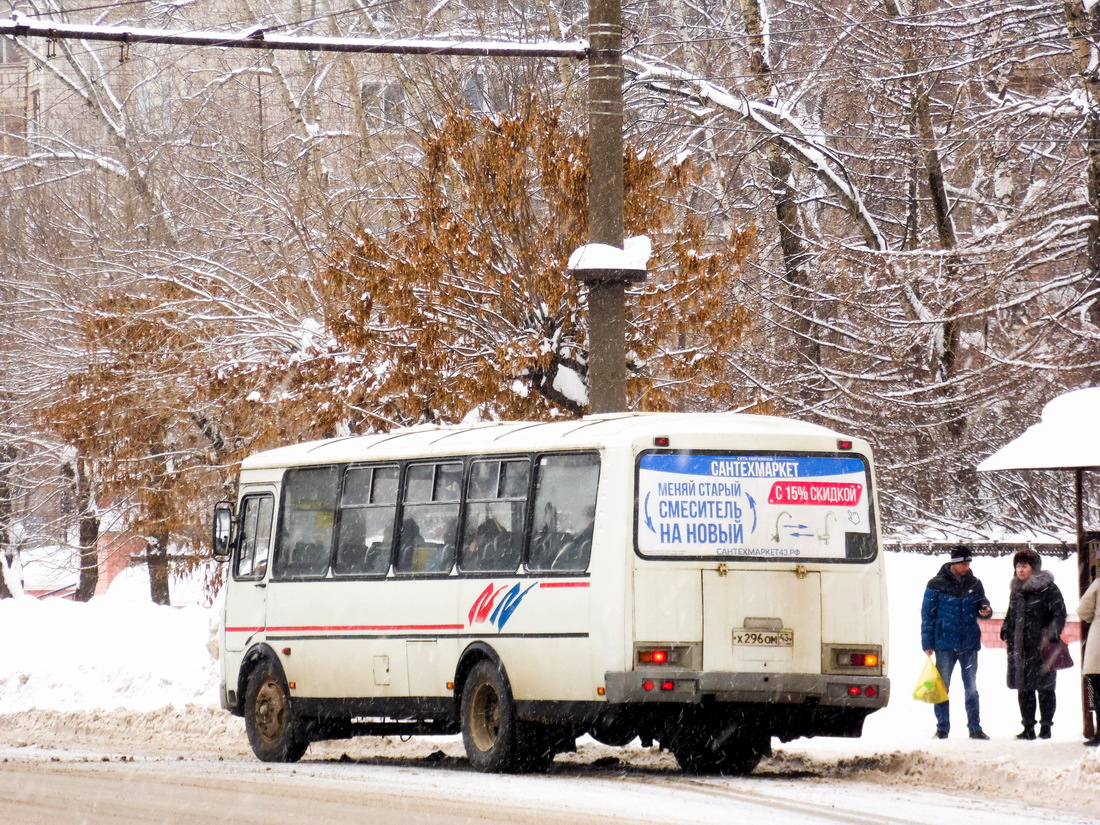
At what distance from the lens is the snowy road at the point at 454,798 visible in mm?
10008

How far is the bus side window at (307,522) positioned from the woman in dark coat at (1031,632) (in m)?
5.86

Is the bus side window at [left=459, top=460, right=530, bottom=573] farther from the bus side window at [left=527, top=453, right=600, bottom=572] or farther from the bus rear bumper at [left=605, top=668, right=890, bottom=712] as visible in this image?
the bus rear bumper at [left=605, top=668, right=890, bottom=712]

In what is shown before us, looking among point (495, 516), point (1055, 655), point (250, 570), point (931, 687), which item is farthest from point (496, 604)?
point (1055, 655)

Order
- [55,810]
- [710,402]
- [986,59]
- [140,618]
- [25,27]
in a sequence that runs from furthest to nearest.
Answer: [710,402], [140,618], [986,59], [25,27], [55,810]

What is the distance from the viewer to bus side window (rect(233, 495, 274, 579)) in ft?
53.9

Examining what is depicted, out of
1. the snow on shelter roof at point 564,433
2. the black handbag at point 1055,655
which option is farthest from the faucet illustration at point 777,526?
the black handbag at point 1055,655

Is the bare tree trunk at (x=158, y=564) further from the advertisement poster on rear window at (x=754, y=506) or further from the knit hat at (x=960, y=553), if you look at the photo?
the advertisement poster on rear window at (x=754, y=506)

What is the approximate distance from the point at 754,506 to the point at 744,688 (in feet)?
4.34

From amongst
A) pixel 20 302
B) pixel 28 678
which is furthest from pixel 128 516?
pixel 28 678

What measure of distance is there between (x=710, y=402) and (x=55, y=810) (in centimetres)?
1706

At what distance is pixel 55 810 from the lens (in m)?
10.8

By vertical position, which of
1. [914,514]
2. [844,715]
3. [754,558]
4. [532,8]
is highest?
[532,8]

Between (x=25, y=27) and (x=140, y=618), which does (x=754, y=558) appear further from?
(x=140, y=618)

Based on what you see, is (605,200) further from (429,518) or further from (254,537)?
(254,537)
